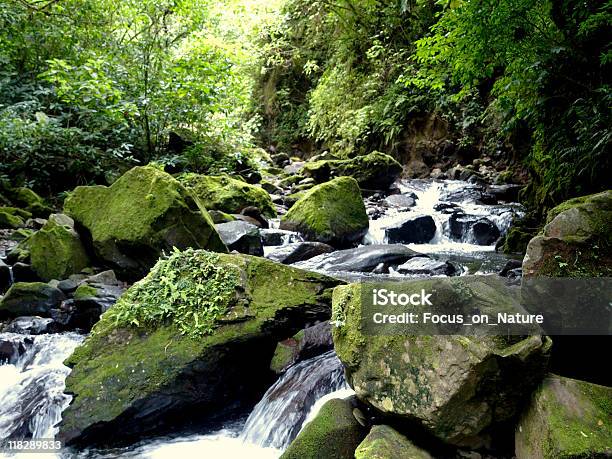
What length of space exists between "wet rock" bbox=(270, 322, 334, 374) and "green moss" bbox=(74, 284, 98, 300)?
260 centimetres

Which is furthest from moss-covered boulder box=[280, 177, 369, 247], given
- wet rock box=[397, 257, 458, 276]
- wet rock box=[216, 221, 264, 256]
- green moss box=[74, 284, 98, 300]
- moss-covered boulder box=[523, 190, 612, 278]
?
moss-covered boulder box=[523, 190, 612, 278]

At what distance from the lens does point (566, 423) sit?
233cm

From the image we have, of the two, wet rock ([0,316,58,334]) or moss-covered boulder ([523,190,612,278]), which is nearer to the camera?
moss-covered boulder ([523,190,612,278])

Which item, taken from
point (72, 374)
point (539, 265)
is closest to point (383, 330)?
point (539, 265)

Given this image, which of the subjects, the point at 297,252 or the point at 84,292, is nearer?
the point at 84,292

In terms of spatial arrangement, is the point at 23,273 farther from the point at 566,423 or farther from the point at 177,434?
the point at 566,423

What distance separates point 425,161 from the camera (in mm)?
16688

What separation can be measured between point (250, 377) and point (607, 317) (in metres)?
2.77

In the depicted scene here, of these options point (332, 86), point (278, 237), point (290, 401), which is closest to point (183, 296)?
point (290, 401)

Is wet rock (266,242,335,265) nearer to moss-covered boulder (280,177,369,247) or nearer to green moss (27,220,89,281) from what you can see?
moss-covered boulder (280,177,369,247)

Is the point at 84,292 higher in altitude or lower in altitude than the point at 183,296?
lower

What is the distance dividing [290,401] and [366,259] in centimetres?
421

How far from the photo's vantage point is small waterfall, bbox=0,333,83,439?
140 inches

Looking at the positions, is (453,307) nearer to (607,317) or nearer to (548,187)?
(607,317)
